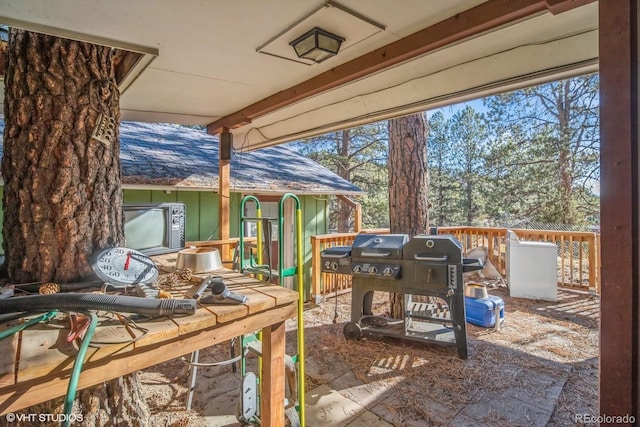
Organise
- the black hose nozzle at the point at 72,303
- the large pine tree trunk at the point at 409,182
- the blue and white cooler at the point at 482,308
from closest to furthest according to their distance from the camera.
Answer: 1. the black hose nozzle at the point at 72,303
2. the blue and white cooler at the point at 482,308
3. the large pine tree trunk at the point at 409,182

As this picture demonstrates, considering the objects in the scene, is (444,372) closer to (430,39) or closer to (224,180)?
(430,39)

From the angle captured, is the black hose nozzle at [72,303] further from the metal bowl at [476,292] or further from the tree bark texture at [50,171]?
the metal bowl at [476,292]

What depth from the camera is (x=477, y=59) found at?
2473 millimetres

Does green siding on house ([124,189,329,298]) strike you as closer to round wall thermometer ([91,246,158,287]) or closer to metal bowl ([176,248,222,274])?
metal bowl ([176,248,222,274])

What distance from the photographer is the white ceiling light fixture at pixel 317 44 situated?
2.05 m

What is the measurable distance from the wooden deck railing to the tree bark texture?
383cm

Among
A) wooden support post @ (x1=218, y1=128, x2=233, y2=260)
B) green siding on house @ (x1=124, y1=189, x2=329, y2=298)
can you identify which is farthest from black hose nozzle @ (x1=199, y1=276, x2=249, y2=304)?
green siding on house @ (x1=124, y1=189, x2=329, y2=298)

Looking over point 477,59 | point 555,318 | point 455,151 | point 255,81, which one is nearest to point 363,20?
point 477,59

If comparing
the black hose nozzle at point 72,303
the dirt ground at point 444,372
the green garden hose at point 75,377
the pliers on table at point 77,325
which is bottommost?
the dirt ground at point 444,372

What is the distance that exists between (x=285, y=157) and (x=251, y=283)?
7469mm

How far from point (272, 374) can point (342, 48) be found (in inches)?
85.4

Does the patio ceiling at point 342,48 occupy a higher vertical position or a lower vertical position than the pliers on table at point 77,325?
higher

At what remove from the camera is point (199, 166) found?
603 centimetres
